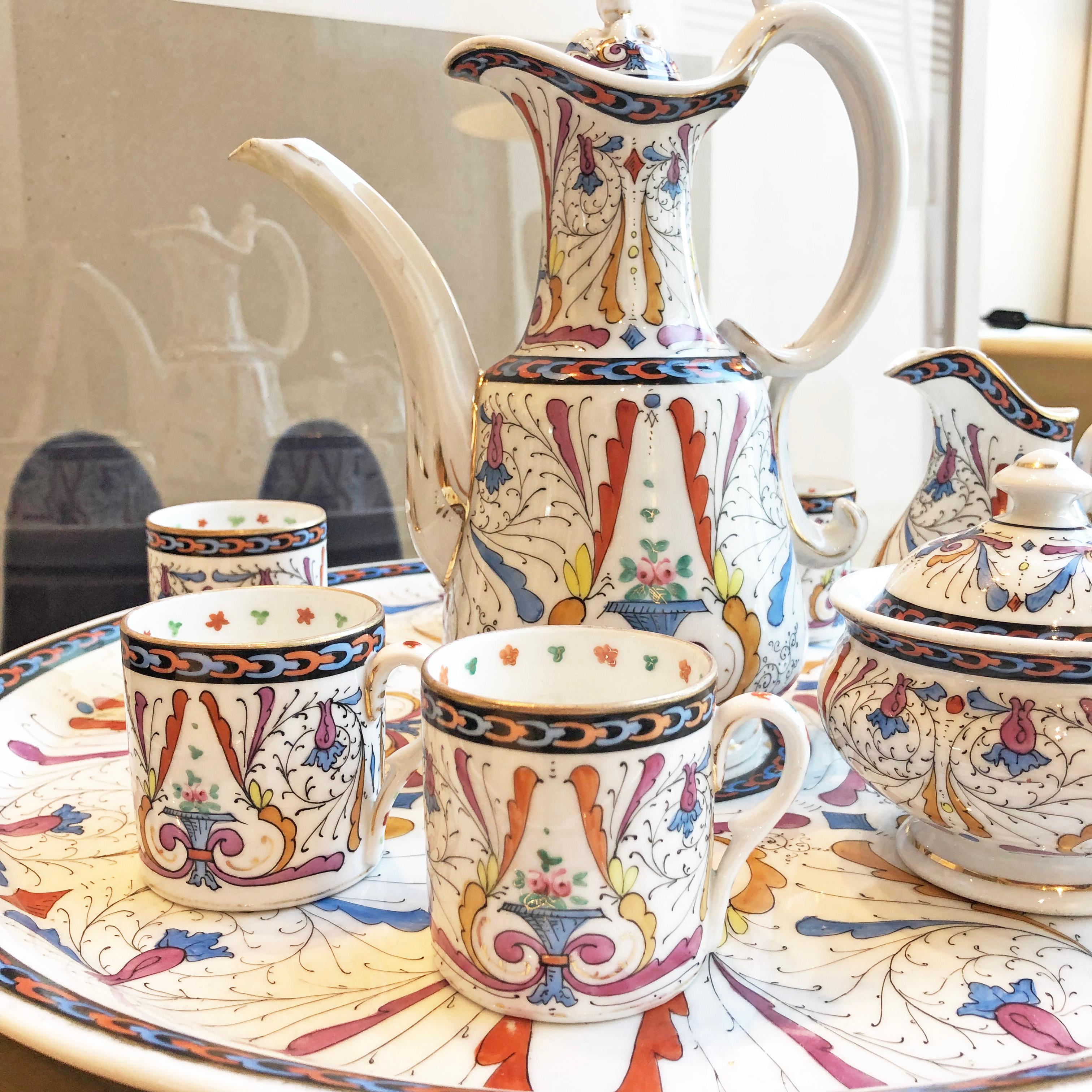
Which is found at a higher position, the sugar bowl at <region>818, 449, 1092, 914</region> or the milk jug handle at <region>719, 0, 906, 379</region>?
the milk jug handle at <region>719, 0, 906, 379</region>

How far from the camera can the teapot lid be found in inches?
16.9

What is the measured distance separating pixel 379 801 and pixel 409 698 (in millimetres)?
200

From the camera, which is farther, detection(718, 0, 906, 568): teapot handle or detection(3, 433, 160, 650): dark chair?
detection(3, 433, 160, 650): dark chair

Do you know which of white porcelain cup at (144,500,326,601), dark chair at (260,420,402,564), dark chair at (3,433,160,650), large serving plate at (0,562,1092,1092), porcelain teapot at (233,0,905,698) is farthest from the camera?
dark chair at (260,420,402,564)

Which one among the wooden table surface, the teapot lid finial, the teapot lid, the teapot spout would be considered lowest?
the wooden table surface

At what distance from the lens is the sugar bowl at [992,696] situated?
1.08ft

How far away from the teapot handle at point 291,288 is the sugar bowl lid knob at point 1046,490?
71 centimetres

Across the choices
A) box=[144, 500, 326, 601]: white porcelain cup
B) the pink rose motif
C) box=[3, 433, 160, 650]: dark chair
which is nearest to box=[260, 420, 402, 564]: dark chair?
box=[3, 433, 160, 650]: dark chair

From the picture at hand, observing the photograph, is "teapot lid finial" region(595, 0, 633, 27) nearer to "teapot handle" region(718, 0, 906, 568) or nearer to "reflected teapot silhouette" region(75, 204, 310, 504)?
"teapot handle" region(718, 0, 906, 568)

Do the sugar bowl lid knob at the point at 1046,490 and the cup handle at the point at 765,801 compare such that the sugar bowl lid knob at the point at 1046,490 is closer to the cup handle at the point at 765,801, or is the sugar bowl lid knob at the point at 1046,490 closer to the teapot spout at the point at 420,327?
the cup handle at the point at 765,801

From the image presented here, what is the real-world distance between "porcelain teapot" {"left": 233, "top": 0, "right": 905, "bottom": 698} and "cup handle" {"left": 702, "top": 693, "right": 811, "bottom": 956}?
0.30ft

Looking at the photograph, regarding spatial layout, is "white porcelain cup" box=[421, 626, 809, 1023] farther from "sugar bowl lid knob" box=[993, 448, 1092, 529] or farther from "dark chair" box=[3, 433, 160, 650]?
"dark chair" box=[3, 433, 160, 650]

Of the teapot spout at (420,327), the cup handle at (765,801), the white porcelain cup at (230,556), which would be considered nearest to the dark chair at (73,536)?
the white porcelain cup at (230,556)

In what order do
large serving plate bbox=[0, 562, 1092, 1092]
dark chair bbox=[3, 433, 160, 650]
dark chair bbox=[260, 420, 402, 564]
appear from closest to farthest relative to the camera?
large serving plate bbox=[0, 562, 1092, 1092] < dark chair bbox=[3, 433, 160, 650] < dark chair bbox=[260, 420, 402, 564]
